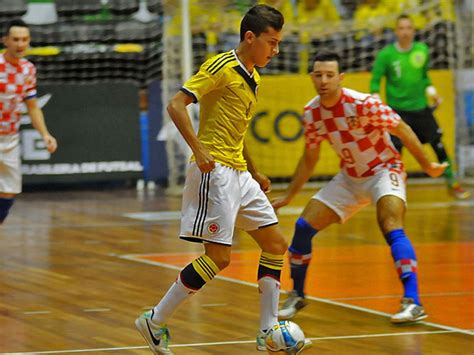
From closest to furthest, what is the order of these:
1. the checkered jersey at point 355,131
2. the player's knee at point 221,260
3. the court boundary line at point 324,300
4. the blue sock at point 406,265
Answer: the player's knee at point 221,260 → the court boundary line at point 324,300 → the blue sock at point 406,265 → the checkered jersey at point 355,131

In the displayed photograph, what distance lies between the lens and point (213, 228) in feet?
19.1

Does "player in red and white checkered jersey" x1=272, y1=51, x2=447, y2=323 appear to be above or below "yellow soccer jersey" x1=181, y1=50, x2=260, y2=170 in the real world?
below

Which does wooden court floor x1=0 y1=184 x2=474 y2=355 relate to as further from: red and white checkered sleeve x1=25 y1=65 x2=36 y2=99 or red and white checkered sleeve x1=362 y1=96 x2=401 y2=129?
red and white checkered sleeve x1=25 y1=65 x2=36 y2=99

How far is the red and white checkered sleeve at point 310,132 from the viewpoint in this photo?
24.4ft

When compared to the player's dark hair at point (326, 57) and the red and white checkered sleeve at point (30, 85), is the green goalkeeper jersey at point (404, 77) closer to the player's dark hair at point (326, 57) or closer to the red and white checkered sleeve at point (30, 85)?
the red and white checkered sleeve at point (30, 85)

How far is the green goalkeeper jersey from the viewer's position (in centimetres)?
1319

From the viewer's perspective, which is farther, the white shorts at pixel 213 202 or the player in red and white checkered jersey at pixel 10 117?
the player in red and white checkered jersey at pixel 10 117

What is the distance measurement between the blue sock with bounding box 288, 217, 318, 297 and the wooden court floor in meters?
0.20

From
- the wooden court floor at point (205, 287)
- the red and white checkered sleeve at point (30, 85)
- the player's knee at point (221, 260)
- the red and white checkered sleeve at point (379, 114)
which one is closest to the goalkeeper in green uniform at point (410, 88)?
the wooden court floor at point (205, 287)

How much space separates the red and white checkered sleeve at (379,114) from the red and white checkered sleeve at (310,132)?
34cm

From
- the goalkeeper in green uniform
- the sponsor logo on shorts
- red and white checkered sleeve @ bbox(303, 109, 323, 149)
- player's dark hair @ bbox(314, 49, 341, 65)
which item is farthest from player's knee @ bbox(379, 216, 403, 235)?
the goalkeeper in green uniform

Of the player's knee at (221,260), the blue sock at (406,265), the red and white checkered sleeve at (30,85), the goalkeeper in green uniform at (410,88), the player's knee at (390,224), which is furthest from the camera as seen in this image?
the goalkeeper in green uniform at (410,88)

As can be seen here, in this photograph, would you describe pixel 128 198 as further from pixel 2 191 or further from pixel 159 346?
pixel 159 346

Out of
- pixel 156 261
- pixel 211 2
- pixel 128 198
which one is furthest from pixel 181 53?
pixel 156 261
